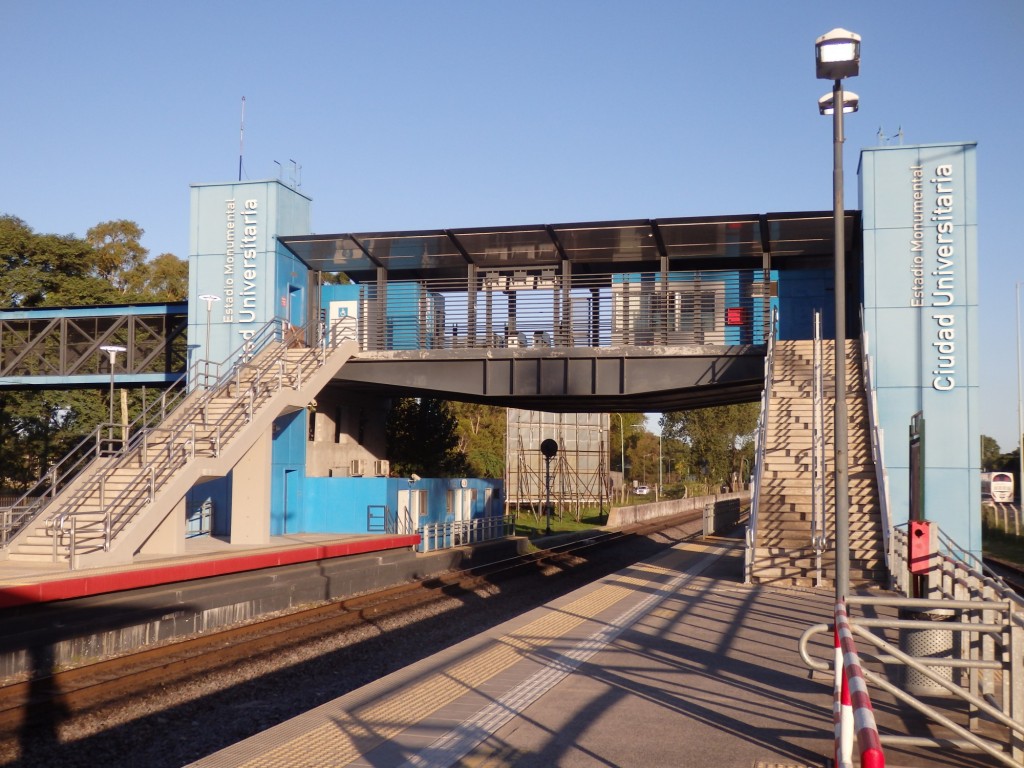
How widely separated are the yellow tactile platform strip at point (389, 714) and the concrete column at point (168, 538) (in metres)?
9.38

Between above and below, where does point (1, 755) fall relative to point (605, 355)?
below

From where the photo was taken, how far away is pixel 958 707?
29.0ft

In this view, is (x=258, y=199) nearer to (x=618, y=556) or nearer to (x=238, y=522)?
(x=238, y=522)

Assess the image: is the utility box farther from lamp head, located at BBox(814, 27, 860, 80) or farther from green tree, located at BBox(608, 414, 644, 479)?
green tree, located at BBox(608, 414, 644, 479)

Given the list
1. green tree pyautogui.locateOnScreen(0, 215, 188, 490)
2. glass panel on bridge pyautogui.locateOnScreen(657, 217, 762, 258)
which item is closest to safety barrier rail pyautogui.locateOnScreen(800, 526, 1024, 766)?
glass panel on bridge pyautogui.locateOnScreen(657, 217, 762, 258)

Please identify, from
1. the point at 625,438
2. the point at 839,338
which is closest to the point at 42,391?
the point at 839,338

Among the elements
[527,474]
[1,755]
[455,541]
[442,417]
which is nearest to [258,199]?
[455,541]

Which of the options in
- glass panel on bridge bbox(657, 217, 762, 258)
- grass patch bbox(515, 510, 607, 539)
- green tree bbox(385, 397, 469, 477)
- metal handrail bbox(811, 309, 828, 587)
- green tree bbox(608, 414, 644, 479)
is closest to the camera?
metal handrail bbox(811, 309, 828, 587)

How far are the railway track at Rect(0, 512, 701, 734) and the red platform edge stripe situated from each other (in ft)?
3.43

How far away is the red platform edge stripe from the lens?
1380 centimetres

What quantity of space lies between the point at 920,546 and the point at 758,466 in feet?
34.8

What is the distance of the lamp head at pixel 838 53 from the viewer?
11.8 m

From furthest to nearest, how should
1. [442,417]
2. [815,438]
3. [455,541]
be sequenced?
1. [442,417]
2. [455,541]
3. [815,438]

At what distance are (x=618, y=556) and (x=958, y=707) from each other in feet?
85.0
